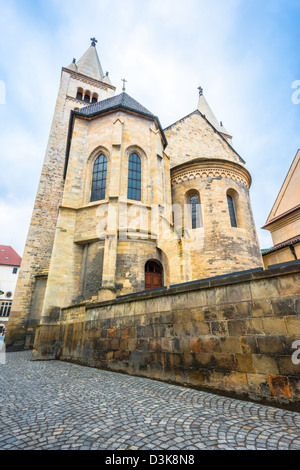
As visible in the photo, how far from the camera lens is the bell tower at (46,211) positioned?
1523 cm

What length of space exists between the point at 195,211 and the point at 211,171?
2.70 meters

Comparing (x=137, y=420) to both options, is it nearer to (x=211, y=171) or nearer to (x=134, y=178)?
(x=134, y=178)

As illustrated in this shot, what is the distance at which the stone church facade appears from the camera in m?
10.6

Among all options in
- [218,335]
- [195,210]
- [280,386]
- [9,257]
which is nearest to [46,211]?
[195,210]

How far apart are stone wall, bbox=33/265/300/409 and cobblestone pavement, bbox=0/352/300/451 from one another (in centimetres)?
32

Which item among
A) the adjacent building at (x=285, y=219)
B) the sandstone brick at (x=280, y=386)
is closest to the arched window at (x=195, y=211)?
the adjacent building at (x=285, y=219)

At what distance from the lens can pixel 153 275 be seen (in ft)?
37.3

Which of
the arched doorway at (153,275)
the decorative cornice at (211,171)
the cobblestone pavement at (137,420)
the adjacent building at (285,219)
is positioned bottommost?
the cobblestone pavement at (137,420)

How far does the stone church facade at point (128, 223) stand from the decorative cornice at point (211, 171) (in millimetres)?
63

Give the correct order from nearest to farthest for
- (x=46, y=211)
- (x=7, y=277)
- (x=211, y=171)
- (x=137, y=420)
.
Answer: (x=137, y=420) → (x=211, y=171) → (x=46, y=211) → (x=7, y=277)

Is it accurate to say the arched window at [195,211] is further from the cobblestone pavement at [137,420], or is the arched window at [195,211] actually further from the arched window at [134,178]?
the cobblestone pavement at [137,420]

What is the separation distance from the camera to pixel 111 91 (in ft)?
104

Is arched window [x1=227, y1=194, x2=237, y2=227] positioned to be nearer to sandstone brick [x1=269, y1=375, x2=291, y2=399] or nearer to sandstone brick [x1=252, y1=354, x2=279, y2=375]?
sandstone brick [x1=252, y1=354, x2=279, y2=375]

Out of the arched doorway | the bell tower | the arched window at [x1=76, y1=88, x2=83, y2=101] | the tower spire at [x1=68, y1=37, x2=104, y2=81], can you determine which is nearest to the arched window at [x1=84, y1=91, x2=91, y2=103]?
the bell tower
